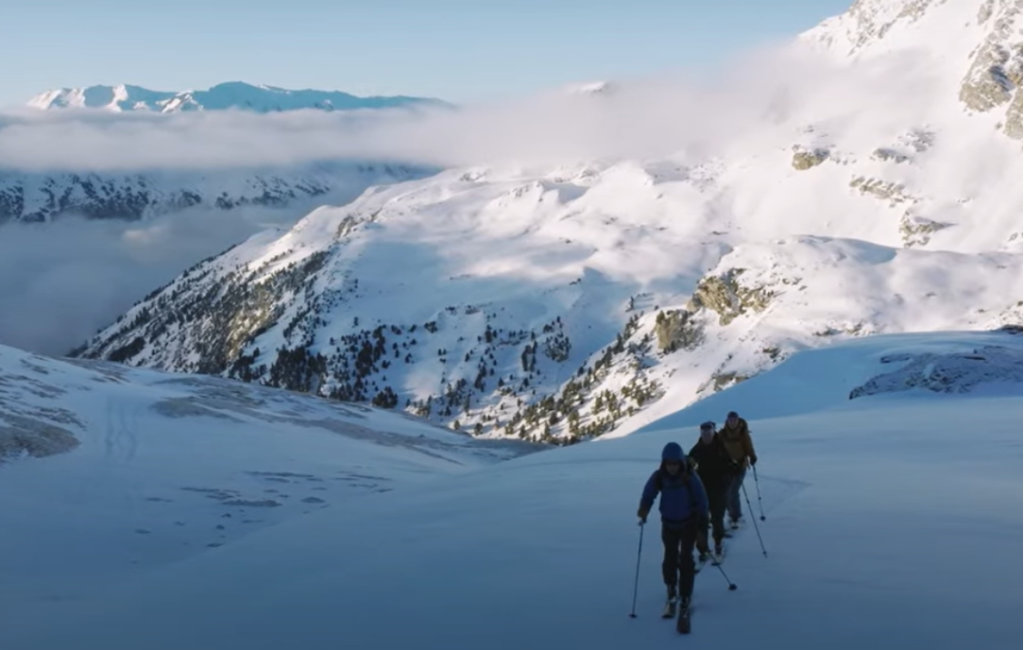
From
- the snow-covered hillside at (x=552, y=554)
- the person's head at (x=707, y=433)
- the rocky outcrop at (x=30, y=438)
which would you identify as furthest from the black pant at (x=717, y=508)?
the rocky outcrop at (x=30, y=438)

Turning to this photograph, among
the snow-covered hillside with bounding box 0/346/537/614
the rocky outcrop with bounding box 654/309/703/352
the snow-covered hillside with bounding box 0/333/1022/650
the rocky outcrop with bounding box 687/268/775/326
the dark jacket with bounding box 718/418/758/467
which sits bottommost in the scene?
the snow-covered hillside with bounding box 0/346/537/614

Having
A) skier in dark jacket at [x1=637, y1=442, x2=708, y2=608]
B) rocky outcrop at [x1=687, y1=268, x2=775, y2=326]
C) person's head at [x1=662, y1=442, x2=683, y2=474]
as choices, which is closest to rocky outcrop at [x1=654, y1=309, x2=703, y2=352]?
rocky outcrop at [x1=687, y1=268, x2=775, y2=326]

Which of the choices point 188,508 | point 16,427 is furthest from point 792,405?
point 16,427

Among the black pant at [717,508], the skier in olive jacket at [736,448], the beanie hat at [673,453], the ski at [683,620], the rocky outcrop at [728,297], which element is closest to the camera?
the ski at [683,620]

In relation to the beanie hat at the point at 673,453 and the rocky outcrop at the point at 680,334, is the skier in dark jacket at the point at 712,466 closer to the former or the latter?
the beanie hat at the point at 673,453

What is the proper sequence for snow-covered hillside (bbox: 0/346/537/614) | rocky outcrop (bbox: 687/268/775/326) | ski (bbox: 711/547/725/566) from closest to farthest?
ski (bbox: 711/547/725/566), snow-covered hillside (bbox: 0/346/537/614), rocky outcrop (bbox: 687/268/775/326)

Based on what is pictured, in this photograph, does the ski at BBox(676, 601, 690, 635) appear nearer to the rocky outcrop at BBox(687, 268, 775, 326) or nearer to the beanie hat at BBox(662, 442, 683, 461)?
the beanie hat at BBox(662, 442, 683, 461)

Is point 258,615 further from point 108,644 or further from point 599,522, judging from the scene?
point 599,522
